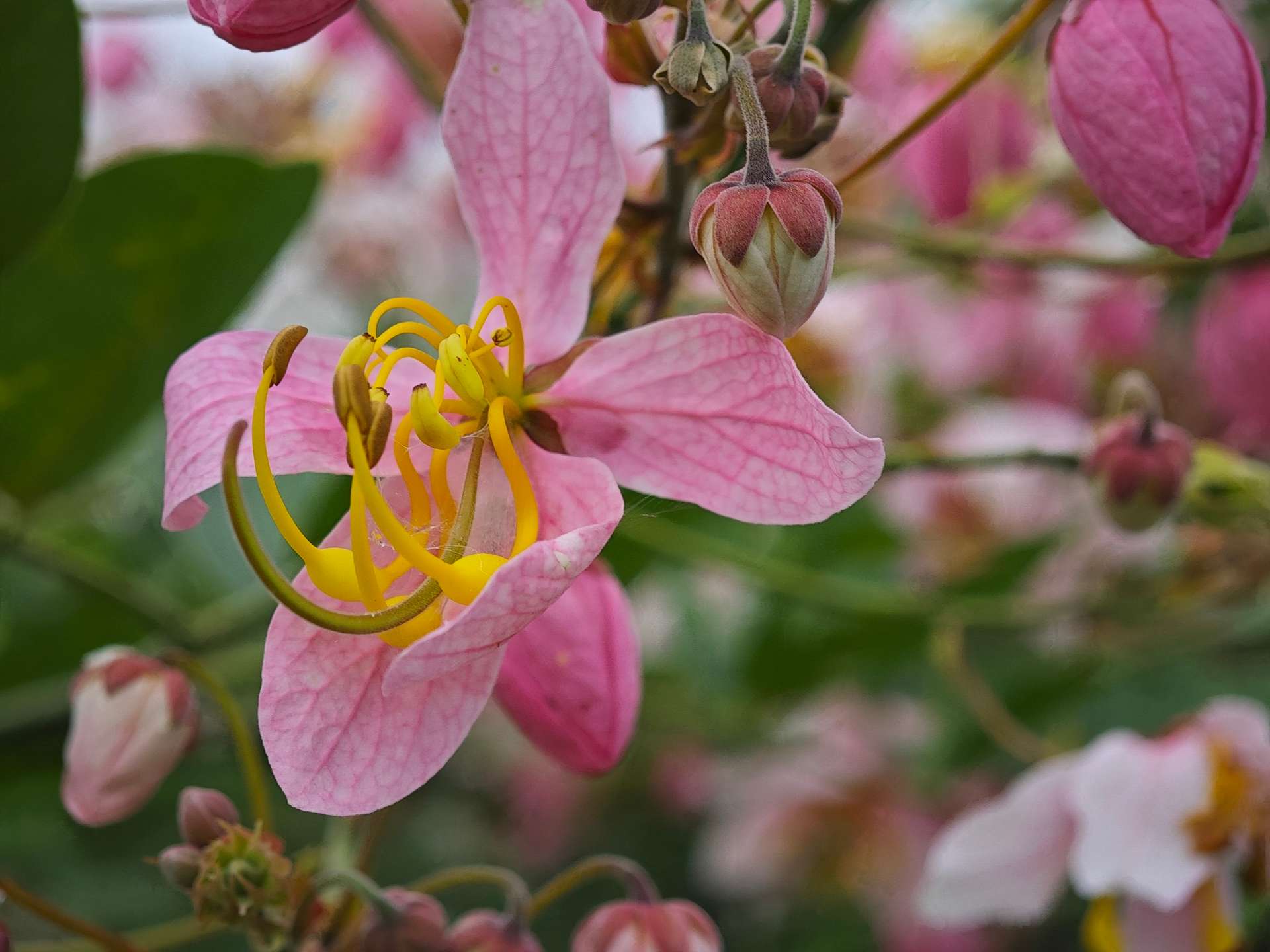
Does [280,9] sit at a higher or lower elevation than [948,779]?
higher

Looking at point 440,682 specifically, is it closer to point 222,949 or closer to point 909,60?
point 222,949

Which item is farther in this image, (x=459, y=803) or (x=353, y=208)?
(x=459, y=803)

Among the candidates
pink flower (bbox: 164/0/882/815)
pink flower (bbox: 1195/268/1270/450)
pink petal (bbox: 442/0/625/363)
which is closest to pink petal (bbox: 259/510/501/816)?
pink flower (bbox: 164/0/882/815)

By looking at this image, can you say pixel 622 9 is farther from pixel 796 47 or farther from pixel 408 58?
pixel 408 58

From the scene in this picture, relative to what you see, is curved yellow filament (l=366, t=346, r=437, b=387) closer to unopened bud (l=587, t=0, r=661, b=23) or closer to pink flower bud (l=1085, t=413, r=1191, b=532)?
unopened bud (l=587, t=0, r=661, b=23)

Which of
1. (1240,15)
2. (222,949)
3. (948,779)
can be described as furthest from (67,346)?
(1240,15)

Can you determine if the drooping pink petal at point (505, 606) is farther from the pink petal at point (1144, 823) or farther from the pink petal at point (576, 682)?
the pink petal at point (1144, 823)

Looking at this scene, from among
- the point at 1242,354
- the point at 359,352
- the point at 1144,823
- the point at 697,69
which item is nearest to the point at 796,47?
the point at 697,69
